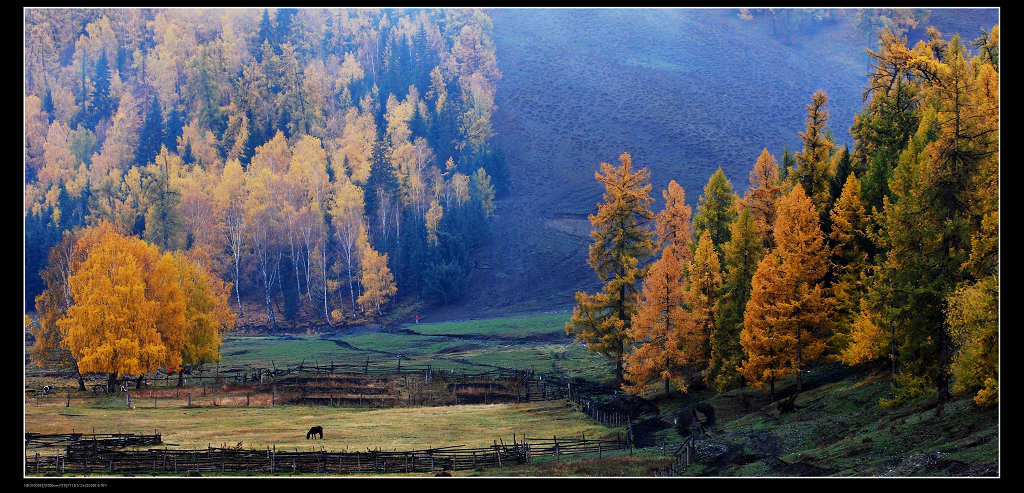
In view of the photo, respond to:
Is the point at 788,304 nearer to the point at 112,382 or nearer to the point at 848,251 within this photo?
the point at 848,251

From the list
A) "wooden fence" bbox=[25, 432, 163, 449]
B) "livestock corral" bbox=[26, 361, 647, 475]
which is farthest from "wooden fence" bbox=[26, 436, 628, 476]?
"wooden fence" bbox=[25, 432, 163, 449]

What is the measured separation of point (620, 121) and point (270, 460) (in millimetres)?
142035

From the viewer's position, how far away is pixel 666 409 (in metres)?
54.5

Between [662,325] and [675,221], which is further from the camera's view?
[675,221]

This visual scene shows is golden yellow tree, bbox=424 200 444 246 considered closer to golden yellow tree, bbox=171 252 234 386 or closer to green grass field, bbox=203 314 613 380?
green grass field, bbox=203 314 613 380

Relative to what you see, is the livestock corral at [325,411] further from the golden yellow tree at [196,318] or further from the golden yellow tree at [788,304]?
the golden yellow tree at [788,304]

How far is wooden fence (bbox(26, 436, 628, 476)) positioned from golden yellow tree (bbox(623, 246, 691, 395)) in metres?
14.7

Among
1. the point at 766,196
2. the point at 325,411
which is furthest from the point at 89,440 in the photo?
the point at 766,196

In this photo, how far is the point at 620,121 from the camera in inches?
6806

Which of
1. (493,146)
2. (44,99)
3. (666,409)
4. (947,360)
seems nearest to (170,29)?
(44,99)

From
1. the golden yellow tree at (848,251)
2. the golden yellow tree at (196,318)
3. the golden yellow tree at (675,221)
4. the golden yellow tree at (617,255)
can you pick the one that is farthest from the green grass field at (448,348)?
the golden yellow tree at (848,251)

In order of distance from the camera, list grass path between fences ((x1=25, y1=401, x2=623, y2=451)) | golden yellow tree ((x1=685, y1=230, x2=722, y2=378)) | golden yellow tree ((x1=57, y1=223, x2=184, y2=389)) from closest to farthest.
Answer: grass path between fences ((x1=25, y1=401, x2=623, y2=451))
golden yellow tree ((x1=685, y1=230, x2=722, y2=378))
golden yellow tree ((x1=57, y1=223, x2=184, y2=389))

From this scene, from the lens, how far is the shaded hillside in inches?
5364

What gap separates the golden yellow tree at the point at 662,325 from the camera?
181 ft
